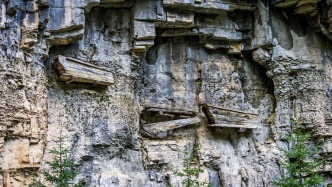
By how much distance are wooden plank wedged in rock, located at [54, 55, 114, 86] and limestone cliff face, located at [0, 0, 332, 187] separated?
0.03 m

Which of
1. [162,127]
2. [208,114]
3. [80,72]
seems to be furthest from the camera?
[208,114]

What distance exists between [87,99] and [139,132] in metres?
1.80

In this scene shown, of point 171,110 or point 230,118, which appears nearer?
point 171,110

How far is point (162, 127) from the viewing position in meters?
11.0

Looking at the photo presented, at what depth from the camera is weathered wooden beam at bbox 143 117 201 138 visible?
1085 centimetres

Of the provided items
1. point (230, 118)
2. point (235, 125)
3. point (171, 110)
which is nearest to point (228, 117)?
point (230, 118)

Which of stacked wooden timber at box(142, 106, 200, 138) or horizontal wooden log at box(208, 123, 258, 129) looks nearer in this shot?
stacked wooden timber at box(142, 106, 200, 138)

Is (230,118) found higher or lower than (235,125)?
higher

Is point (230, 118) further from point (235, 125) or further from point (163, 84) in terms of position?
point (163, 84)

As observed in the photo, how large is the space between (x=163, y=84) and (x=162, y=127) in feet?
4.35

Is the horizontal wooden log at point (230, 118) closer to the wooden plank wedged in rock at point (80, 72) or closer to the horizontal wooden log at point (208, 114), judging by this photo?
the horizontal wooden log at point (208, 114)

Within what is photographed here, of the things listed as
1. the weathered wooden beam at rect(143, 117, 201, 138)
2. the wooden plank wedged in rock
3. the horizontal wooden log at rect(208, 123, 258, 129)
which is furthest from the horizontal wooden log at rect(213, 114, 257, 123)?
the wooden plank wedged in rock

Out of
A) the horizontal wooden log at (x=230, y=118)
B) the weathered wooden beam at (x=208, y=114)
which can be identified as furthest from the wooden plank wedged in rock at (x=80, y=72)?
the horizontal wooden log at (x=230, y=118)

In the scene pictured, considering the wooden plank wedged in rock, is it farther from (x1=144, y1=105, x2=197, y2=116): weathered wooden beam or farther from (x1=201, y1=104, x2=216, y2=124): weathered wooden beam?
(x1=201, y1=104, x2=216, y2=124): weathered wooden beam
